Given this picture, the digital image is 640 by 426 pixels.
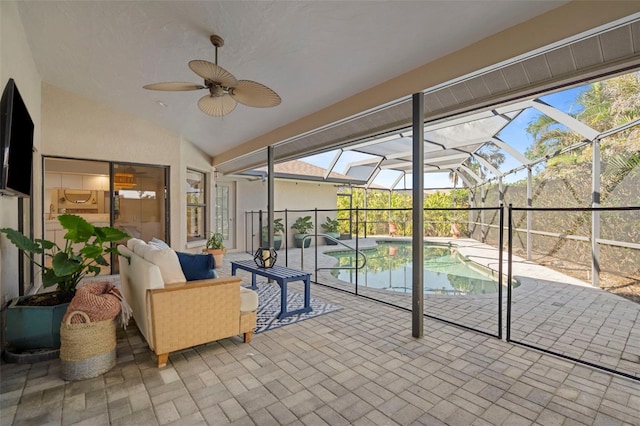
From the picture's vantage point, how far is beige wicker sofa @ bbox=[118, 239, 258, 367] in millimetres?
2590

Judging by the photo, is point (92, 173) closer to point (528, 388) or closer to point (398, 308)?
point (398, 308)

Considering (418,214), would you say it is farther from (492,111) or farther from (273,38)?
(492,111)

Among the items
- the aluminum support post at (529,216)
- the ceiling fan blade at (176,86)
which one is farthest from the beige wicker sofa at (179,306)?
the aluminum support post at (529,216)

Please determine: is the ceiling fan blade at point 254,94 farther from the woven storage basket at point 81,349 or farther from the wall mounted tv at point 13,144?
the woven storage basket at point 81,349

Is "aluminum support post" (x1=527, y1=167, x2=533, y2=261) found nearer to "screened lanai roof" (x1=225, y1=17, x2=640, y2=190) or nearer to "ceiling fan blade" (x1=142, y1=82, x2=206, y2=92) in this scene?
"screened lanai roof" (x1=225, y1=17, x2=640, y2=190)

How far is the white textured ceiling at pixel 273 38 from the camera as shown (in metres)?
2.44

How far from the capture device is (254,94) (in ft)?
9.52

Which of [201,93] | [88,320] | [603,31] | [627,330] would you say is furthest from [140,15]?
[627,330]

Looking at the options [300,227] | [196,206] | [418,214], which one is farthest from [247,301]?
[300,227]

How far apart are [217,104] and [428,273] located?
21.3 feet

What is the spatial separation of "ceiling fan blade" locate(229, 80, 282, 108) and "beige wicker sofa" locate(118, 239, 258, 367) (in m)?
1.68

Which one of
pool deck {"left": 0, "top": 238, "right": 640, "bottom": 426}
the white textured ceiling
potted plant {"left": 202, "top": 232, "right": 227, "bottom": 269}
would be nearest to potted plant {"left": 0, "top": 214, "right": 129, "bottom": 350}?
pool deck {"left": 0, "top": 238, "right": 640, "bottom": 426}

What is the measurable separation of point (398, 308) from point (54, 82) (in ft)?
22.2

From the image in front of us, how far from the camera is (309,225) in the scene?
37.1 ft
